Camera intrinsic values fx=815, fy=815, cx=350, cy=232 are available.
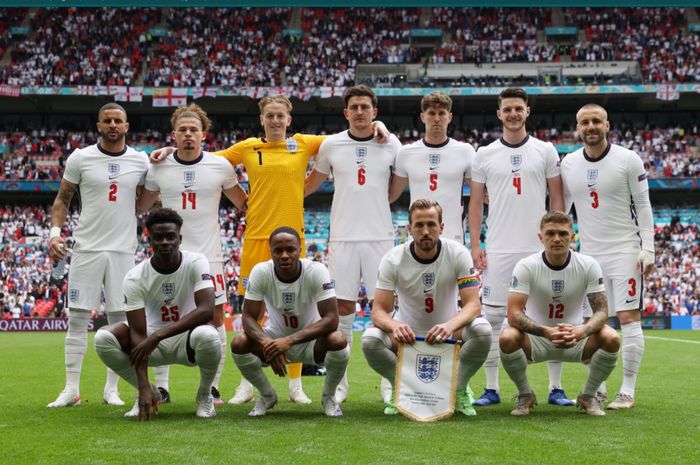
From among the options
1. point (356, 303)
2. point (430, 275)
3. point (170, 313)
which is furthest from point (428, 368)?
point (356, 303)

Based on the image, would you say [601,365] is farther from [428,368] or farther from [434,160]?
[434,160]

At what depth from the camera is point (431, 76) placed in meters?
39.1

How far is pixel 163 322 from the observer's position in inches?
238

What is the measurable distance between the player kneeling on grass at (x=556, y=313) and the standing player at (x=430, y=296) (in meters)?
0.26

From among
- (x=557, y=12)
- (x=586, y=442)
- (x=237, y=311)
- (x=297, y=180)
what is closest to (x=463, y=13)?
(x=557, y=12)

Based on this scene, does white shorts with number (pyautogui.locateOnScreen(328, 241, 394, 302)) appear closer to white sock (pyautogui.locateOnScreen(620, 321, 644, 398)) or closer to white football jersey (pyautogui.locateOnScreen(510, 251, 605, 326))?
white football jersey (pyautogui.locateOnScreen(510, 251, 605, 326))

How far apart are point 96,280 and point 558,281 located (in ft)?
12.3

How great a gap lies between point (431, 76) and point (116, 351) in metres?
34.8

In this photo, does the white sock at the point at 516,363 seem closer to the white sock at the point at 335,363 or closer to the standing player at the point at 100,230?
the white sock at the point at 335,363

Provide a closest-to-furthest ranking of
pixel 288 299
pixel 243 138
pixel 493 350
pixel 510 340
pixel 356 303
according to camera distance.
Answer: pixel 510 340
pixel 288 299
pixel 493 350
pixel 356 303
pixel 243 138

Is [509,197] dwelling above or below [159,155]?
below

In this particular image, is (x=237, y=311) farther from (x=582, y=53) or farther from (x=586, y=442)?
(x=582, y=53)

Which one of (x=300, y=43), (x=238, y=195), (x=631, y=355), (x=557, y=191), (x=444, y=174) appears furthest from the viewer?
(x=300, y=43)

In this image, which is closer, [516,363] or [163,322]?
[516,363]
